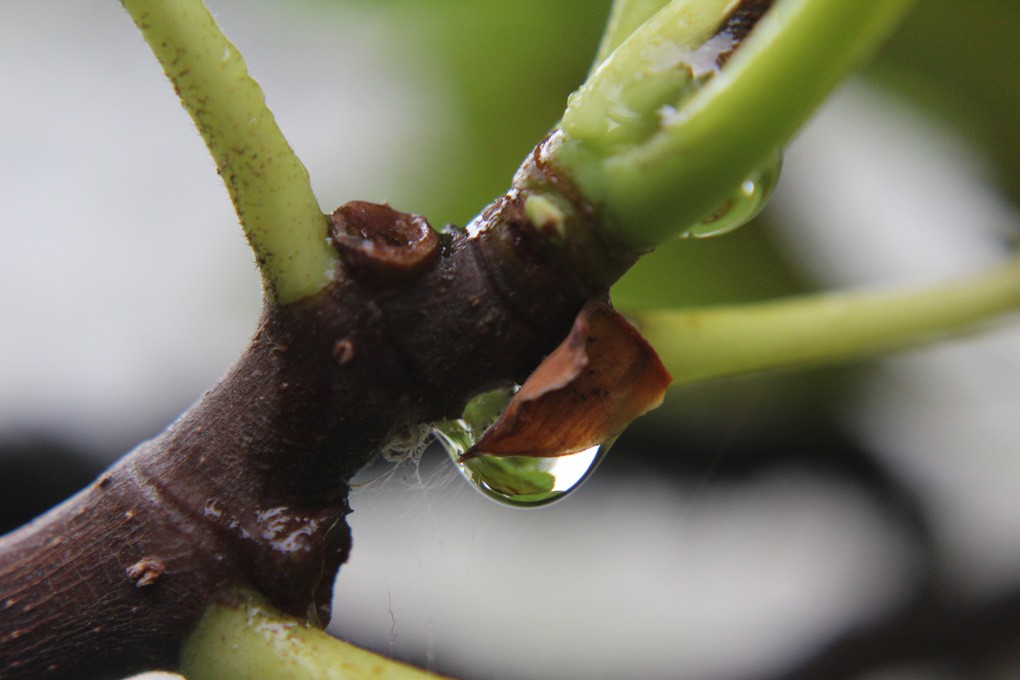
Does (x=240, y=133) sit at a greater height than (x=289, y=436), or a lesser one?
greater

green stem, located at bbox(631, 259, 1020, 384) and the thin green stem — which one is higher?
the thin green stem

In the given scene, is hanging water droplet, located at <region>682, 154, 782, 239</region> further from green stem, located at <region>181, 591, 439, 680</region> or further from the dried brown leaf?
green stem, located at <region>181, 591, 439, 680</region>

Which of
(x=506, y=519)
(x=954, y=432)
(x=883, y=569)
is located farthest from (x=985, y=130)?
(x=506, y=519)

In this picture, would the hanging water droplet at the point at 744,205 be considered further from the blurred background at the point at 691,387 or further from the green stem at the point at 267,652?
the blurred background at the point at 691,387

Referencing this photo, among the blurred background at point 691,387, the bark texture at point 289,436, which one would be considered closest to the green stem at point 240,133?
the bark texture at point 289,436

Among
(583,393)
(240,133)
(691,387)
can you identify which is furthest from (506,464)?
(691,387)

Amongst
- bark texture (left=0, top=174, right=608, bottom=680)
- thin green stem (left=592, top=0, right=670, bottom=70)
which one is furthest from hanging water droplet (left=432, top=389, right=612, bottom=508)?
thin green stem (left=592, top=0, right=670, bottom=70)

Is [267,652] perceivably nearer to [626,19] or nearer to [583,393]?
[583,393]
